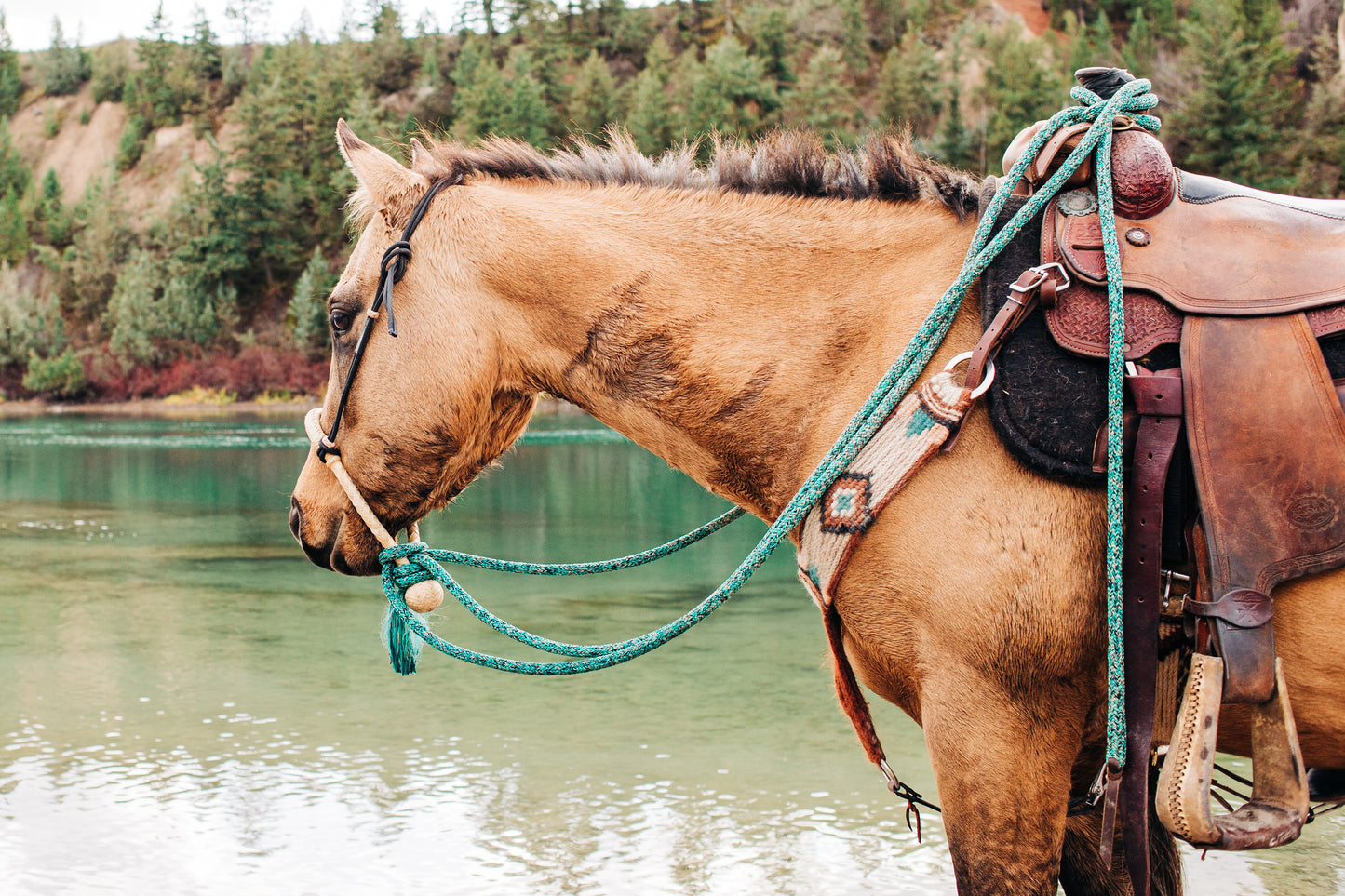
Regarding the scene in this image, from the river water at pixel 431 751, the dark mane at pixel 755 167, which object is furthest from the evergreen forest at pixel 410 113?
the dark mane at pixel 755 167

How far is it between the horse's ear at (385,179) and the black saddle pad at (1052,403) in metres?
1.30

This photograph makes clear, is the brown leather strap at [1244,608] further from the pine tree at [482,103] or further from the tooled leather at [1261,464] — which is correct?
the pine tree at [482,103]

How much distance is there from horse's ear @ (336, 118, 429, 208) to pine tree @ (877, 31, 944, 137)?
54128mm

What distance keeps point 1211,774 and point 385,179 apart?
1956 mm

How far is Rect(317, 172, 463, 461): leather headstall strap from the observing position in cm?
234

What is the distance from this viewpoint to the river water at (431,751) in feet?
13.1

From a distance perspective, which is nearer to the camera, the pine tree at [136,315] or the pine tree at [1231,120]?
the pine tree at [1231,120]

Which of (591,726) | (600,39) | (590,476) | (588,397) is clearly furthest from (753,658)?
(600,39)

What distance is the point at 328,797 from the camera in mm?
4684

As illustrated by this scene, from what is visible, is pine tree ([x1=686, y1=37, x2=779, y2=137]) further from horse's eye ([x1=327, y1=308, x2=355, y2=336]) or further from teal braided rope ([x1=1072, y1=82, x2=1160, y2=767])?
teal braided rope ([x1=1072, y1=82, x2=1160, y2=767])

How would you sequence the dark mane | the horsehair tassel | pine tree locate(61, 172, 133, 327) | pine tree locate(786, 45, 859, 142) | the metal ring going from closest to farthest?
the metal ring → the dark mane → the horsehair tassel → pine tree locate(786, 45, 859, 142) → pine tree locate(61, 172, 133, 327)

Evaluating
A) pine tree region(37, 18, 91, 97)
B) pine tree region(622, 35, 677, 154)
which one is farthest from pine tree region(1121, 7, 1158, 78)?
pine tree region(37, 18, 91, 97)

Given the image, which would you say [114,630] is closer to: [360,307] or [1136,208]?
[360,307]

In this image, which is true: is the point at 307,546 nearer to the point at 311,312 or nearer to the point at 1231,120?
the point at 1231,120
